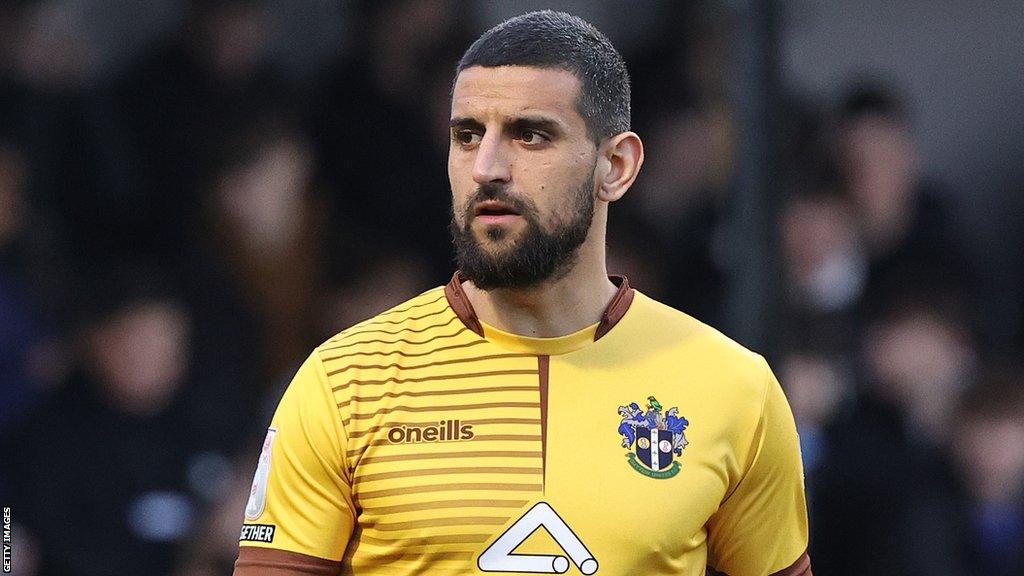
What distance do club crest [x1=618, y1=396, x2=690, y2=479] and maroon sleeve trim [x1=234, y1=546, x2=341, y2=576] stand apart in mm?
563

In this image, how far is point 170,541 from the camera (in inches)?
173

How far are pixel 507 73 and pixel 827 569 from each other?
2.67 meters

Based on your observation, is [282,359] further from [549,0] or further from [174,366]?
[549,0]

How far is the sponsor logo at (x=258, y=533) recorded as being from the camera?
270 centimetres

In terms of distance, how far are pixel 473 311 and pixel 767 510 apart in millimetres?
665

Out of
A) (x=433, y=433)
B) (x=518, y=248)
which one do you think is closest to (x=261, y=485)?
(x=433, y=433)

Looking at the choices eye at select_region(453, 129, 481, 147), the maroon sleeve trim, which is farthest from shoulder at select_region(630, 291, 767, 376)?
the maroon sleeve trim

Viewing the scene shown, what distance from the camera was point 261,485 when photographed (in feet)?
9.07

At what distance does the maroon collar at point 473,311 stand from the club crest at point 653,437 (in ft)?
0.57

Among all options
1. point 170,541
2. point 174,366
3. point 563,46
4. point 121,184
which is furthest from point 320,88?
point 563,46

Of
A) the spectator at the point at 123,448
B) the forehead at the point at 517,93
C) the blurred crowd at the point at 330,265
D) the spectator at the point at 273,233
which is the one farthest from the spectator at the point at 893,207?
the forehead at the point at 517,93

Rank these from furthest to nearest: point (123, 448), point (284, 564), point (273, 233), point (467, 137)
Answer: point (273, 233), point (123, 448), point (467, 137), point (284, 564)

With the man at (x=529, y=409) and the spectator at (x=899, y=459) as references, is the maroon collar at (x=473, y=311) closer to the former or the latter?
the man at (x=529, y=409)

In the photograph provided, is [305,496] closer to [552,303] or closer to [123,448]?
[552,303]
